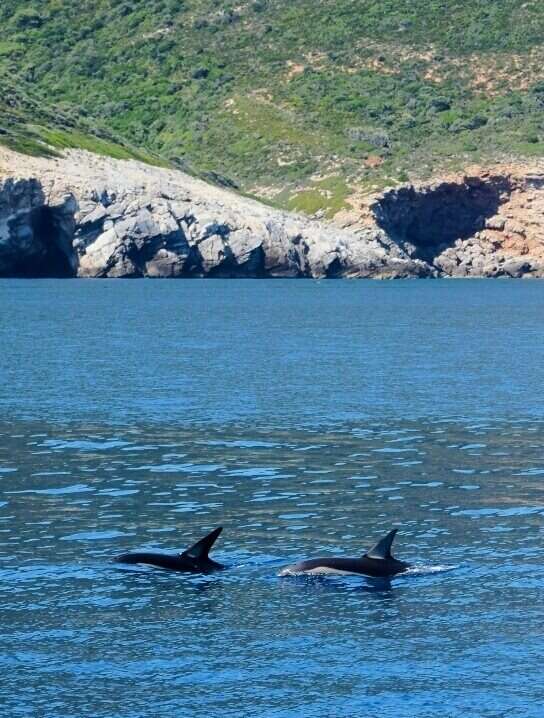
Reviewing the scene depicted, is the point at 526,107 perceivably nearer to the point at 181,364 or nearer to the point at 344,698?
the point at 181,364

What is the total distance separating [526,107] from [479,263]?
82.4 ft

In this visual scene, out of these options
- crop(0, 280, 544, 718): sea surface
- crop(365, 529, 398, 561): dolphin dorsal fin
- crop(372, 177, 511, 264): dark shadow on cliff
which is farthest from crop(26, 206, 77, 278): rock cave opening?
crop(365, 529, 398, 561): dolphin dorsal fin

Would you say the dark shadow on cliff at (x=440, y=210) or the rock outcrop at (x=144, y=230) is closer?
the rock outcrop at (x=144, y=230)

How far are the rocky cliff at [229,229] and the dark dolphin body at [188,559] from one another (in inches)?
4095

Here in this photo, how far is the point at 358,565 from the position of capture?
23.7 metres

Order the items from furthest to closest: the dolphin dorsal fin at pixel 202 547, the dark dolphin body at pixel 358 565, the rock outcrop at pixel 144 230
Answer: the rock outcrop at pixel 144 230, the dolphin dorsal fin at pixel 202 547, the dark dolphin body at pixel 358 565

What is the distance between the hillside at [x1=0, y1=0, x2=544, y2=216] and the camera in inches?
6462

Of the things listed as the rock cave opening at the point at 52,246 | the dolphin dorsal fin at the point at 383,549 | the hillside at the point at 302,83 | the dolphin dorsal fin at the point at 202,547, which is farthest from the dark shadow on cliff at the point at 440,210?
the dolphin dorsal fin at the point at 383,549

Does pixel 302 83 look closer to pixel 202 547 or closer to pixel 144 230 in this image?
pixel 144 230

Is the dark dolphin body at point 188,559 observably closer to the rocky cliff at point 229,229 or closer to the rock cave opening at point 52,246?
the rocky cliff at point 229,229

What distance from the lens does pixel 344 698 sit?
59.0ft

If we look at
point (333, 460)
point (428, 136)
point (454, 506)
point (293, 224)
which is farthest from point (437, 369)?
point (428, 136)

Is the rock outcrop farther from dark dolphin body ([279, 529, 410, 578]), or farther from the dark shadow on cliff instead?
dark dolphin body ([279, 529, 410, 578])

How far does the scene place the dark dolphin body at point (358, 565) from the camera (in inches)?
926
